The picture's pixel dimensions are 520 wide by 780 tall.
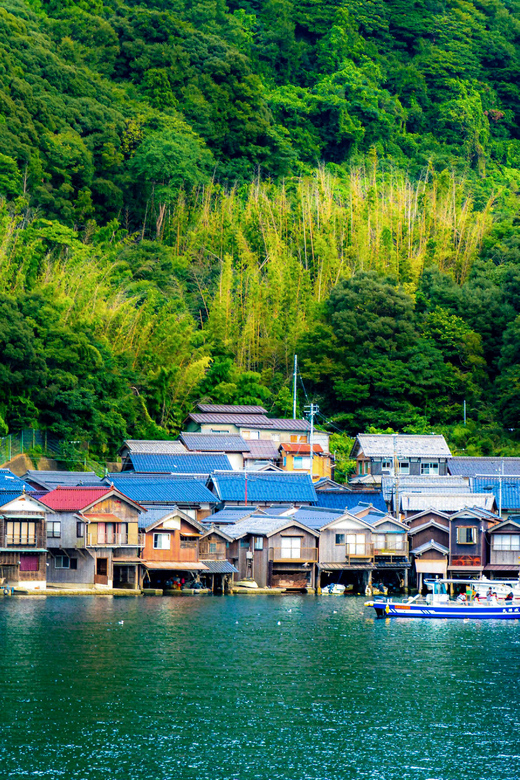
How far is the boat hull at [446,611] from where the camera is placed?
34.2 metres

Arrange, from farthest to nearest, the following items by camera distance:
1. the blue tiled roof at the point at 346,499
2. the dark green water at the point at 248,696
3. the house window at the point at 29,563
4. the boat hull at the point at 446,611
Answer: the blue tiled roof at the point at 346,499 < the house window at the point at 29,563 < the boat hull at the point at 446,611 < the dark green water at the point at 248,696

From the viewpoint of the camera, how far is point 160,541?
38625mm

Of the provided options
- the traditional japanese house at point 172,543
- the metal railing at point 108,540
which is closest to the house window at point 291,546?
the traditional japanese house at point 172,543

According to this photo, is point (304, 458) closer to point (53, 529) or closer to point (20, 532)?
point (53, 529)

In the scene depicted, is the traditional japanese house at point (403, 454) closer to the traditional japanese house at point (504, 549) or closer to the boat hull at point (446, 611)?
the traditional japanese house at point (504, 549)

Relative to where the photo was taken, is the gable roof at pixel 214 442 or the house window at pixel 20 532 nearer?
the house window at pixel 20 532

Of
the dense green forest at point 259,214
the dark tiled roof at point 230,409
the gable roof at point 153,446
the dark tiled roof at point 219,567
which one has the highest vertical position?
the dense green forest at point 259,214

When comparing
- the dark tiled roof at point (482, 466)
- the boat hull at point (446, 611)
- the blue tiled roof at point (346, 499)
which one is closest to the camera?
the boat hull at point (446, 611)

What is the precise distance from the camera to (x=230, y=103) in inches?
2872

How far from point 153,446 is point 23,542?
12.4m

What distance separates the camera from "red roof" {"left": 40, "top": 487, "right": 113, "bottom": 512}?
37.3 m

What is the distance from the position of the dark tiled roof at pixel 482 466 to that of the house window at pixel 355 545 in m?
9.51

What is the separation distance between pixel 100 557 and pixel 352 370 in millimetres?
21023

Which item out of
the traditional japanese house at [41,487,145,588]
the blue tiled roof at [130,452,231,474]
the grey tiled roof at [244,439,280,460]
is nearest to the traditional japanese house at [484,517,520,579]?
the blue tiled roof at [130,452,231,474]
